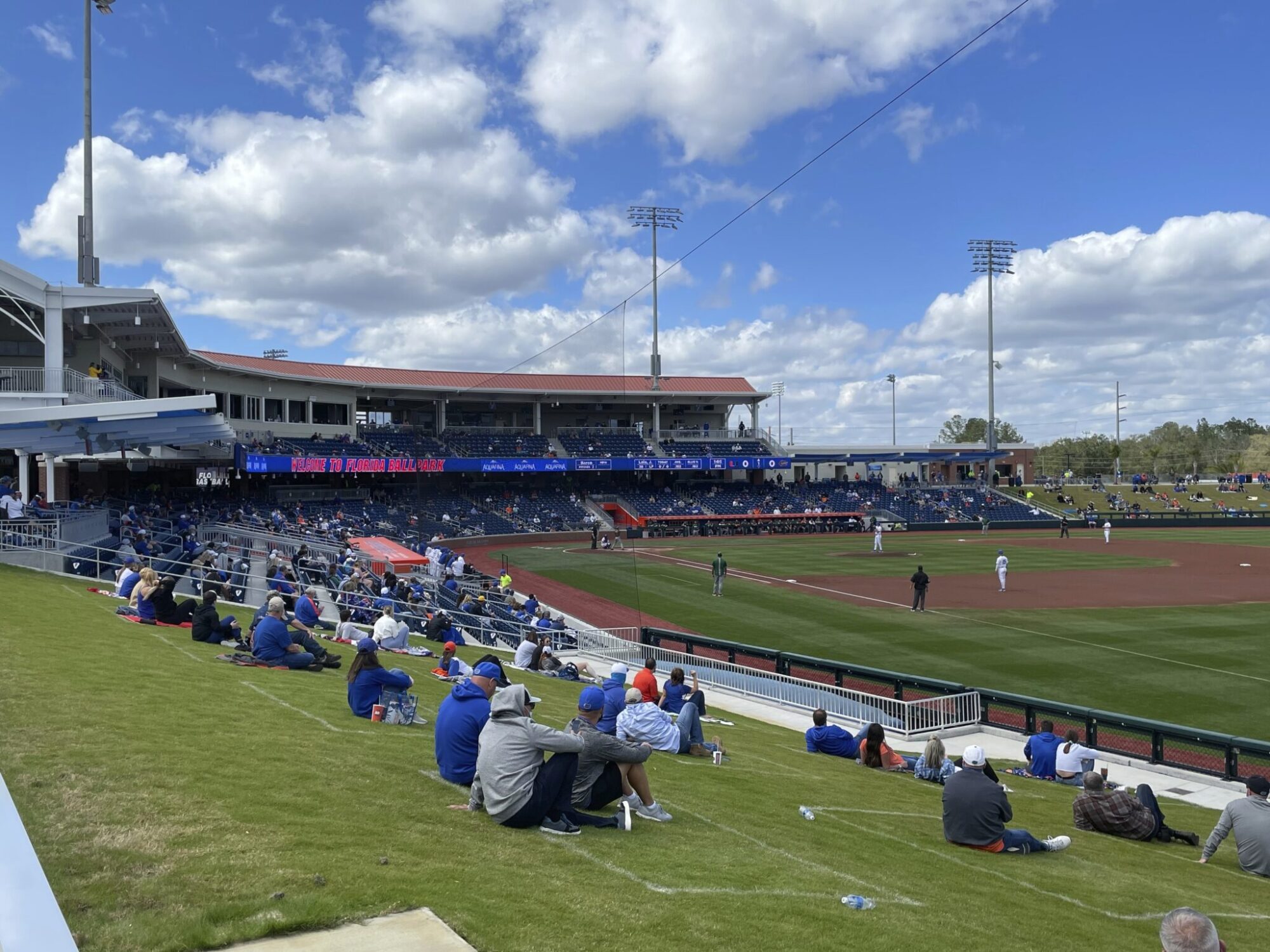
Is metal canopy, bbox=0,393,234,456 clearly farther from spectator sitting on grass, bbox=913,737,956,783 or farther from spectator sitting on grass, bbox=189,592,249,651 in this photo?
spectator sitting on grass, bbox=913,737,956,783

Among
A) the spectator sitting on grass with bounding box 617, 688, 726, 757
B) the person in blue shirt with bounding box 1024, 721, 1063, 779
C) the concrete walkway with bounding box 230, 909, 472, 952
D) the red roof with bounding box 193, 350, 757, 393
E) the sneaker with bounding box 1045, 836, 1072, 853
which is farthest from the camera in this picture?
the red roof with bounding box 193, 350, 757, 393

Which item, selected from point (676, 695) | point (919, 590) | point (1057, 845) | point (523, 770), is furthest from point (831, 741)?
point (919, 590)

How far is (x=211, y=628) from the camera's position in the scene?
1397cm

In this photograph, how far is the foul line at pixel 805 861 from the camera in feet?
21.6

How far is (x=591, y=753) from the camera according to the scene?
721cm

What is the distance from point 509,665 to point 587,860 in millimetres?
12458

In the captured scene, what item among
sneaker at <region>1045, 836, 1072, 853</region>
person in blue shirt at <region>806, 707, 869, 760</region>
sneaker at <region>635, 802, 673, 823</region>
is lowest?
person in blue shirt at <region>806, 707, 869, 760</region>

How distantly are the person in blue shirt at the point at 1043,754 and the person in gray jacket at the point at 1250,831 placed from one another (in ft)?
15.1

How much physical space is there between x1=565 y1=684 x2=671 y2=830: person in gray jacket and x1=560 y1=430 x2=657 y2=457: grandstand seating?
216 ft

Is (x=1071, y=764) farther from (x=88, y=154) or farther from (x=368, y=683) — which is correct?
(x=88, y=154)

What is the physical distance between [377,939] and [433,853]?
132cm

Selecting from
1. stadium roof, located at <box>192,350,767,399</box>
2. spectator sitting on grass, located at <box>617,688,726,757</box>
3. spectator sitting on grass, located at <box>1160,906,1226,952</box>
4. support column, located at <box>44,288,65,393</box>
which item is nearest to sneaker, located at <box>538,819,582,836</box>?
spectator sitting on grass, located at <box>617,688,726,757</box>

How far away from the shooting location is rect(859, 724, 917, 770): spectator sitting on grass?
41.8 ft

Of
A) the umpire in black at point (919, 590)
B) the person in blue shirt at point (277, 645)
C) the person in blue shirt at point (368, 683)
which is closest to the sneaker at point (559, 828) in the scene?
the person in blue shirt at point (368, 683)
